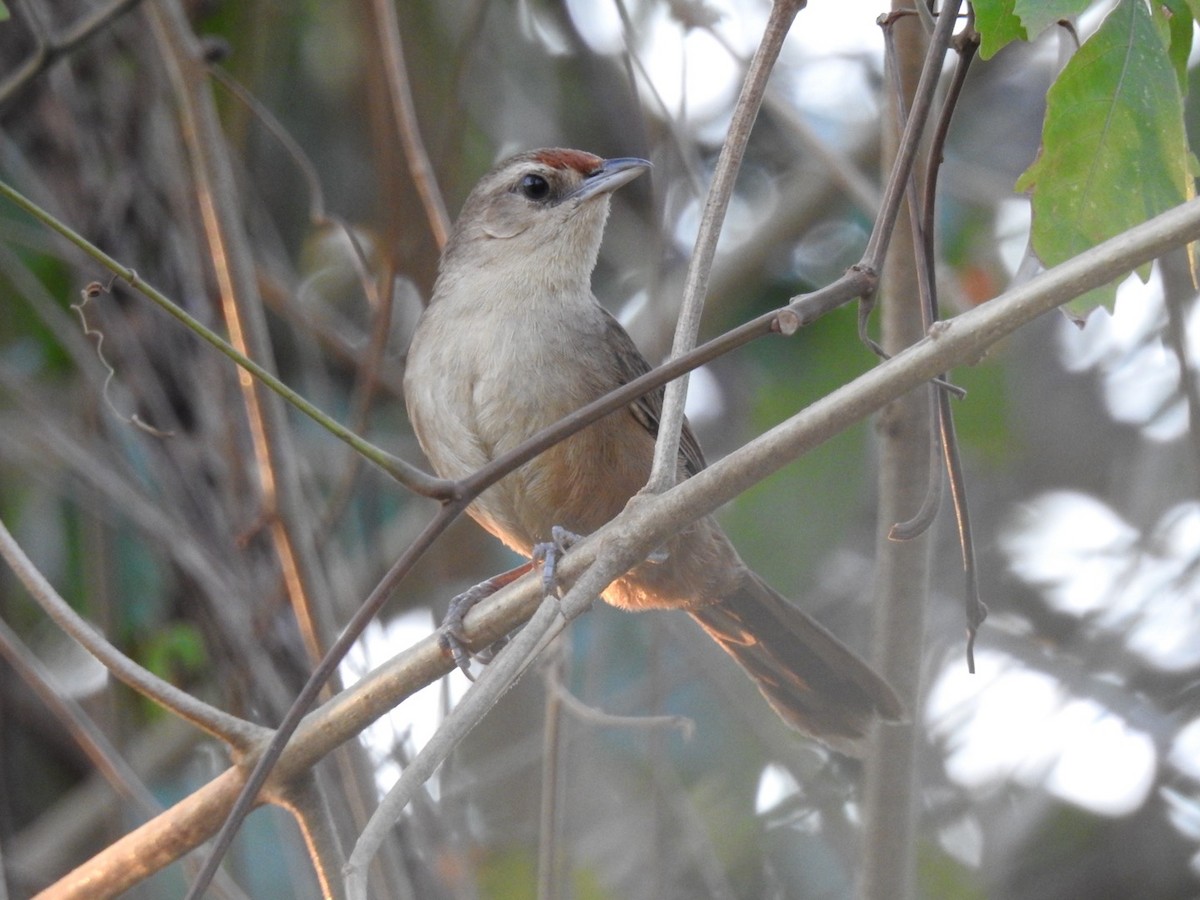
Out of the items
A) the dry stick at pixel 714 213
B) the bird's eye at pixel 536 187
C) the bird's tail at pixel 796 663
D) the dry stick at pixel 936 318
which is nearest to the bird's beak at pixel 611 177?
the bird's eye at pixel 536 187

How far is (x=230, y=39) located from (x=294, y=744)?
3721 millimetres

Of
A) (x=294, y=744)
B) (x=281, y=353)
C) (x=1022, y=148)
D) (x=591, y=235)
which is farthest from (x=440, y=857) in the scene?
(x=1022, y=148)

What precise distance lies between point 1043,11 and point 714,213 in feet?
2.08

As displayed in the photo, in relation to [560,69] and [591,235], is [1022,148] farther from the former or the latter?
[591,235]

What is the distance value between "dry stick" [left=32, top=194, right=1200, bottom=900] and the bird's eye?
6.19ft

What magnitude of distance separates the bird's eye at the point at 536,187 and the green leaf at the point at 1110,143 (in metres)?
2.28

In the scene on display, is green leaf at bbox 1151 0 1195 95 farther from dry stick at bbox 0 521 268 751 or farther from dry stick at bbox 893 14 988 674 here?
dry stick at bbox 0 521 268 751

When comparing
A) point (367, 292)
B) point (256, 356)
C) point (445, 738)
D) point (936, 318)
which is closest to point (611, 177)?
point (367, 292)

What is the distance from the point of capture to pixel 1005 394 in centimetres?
537

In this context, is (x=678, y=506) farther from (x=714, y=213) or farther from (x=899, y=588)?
(x=899, y=588)

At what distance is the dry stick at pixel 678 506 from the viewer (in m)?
1.90

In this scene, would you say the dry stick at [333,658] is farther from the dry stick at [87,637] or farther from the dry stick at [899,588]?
the dry stick at [899,588]

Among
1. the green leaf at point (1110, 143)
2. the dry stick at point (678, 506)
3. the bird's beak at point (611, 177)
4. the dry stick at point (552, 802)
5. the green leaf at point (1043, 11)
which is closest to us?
the dry stick at point (678, 506)

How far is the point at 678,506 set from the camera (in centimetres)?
222
